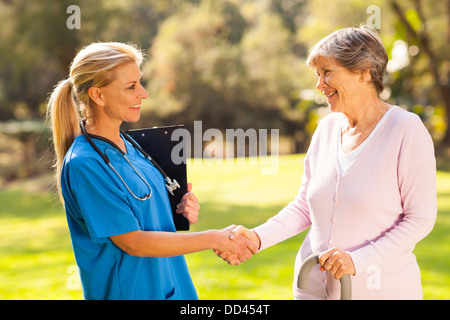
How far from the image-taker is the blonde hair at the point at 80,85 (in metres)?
2.03

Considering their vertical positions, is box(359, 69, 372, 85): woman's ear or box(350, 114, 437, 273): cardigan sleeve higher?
box(359, 69, 372, 85): woman's ear

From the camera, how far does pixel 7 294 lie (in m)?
5.93

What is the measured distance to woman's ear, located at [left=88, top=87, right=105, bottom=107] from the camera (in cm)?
206

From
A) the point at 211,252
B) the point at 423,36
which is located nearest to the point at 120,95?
the point at 211,252

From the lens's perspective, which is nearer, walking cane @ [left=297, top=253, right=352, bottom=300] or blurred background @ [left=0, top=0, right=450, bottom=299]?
walking cane @ [left=297, top=253, right=352, bottom=300]

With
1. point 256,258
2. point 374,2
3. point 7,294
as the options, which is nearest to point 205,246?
point 7,294

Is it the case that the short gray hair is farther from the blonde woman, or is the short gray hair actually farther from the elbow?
the elbow

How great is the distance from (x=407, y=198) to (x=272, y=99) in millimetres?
19584

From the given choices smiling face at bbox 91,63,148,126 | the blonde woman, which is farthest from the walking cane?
smiling face at bbox 91,63,148,126

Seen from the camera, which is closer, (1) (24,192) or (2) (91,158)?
(2) (91,158)

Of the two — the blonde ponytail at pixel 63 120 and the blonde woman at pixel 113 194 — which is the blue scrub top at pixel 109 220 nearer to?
the blonde woman at pixel 113 194

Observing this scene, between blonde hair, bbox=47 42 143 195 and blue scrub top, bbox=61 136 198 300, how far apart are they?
6.0 inches
